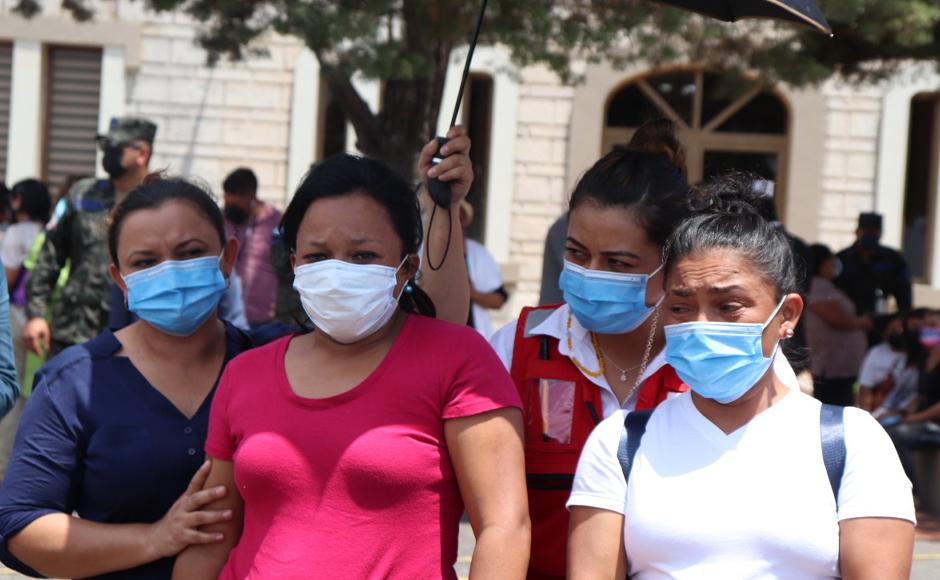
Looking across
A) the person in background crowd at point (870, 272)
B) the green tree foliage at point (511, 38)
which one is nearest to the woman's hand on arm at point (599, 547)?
the green tree foliage at point (511, 38)

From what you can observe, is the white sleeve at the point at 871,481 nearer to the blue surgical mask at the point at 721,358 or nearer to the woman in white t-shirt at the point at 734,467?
the woman in white t-shirt at the point at 734,467

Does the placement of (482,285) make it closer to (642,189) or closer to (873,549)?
(642,189)

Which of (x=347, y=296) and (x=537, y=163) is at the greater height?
(x=537, y=163)

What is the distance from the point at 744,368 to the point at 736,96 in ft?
32.0

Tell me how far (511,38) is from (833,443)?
720 centimetres

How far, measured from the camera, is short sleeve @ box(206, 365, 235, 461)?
295 cm

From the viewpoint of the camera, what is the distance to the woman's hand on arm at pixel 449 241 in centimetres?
328

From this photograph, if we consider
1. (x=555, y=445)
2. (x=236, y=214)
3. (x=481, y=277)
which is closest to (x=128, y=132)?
(x=236, y=214)

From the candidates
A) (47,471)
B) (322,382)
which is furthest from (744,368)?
(47,471)

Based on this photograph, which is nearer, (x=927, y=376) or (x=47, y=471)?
(x=47, y=471)

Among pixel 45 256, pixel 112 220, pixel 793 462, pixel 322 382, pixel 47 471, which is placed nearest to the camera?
pixel 793 462

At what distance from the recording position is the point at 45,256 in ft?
25.2

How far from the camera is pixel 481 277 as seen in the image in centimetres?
854

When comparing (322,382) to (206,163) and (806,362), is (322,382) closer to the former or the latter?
(806,362)
